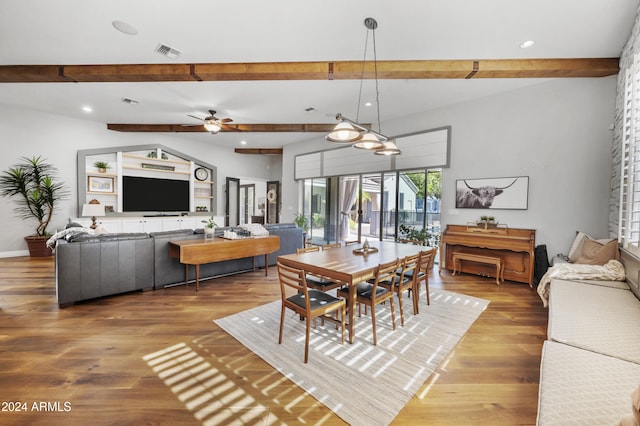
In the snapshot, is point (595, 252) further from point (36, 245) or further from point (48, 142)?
point (48, 142)

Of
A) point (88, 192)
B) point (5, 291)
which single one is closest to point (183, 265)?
point (5, 291)

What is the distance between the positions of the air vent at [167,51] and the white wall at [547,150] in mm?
4532

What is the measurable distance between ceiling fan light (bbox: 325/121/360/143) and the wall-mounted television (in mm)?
6299

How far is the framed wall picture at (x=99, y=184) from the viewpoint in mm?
6336

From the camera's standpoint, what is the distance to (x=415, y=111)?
5.38 meters

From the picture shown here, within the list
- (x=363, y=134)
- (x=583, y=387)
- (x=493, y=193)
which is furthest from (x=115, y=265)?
(x=493, y=193)

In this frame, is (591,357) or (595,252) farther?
(595,252)

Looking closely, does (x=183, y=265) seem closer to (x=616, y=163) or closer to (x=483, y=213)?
(x=483, y=213)

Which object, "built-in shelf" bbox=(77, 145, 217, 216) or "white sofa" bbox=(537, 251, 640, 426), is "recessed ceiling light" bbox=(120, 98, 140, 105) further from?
"white sofa" bbox=(537, 251, 640, 426)

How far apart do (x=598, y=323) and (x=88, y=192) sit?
28.4ft

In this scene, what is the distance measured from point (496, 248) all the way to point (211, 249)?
14.3 feet

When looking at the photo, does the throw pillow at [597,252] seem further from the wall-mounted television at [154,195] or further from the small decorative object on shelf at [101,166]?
the small decorative object on shelf at [101,166]

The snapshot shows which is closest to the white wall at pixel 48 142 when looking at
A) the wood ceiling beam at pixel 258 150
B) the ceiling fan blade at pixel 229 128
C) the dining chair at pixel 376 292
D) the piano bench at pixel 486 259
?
the wood ceiling beam at pixel 258 150

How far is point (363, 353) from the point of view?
2184 millimetres
